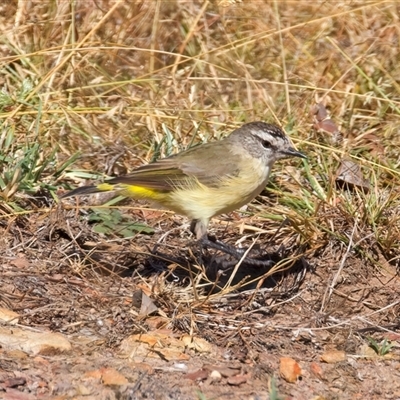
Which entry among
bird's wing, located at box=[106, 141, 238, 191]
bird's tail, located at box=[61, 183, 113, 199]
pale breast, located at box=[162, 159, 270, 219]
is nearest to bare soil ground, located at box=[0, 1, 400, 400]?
bird's tail, located at box=[61, 183, 113, 199]

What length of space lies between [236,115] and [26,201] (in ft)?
6.83

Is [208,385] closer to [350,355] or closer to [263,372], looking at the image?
[263,372]

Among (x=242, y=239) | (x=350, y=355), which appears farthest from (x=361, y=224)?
(x=350, y=355)

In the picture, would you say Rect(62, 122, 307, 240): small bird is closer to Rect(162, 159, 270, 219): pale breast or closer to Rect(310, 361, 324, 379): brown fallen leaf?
Rect(162, 159, 270, 219): pale breast

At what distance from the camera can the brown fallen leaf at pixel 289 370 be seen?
4.93 m

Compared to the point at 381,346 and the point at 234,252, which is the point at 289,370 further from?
the point at 234,252

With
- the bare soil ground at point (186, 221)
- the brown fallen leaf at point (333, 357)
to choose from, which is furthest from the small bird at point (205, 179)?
the brown fallen leaf at point (333, 357)

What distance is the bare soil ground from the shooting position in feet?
16.3

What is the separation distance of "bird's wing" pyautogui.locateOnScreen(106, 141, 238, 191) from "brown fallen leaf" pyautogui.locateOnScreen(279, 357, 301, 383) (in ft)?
4.76

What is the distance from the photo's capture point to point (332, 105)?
7.91 metres

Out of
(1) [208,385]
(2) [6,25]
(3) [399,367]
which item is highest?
(2) [6,25]

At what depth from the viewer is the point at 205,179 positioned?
615 cm

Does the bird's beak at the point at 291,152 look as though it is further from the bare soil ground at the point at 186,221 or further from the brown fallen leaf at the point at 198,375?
the brown fallen leaf at the point at 198,375

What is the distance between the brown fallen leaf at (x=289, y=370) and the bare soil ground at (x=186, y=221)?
11 mm
